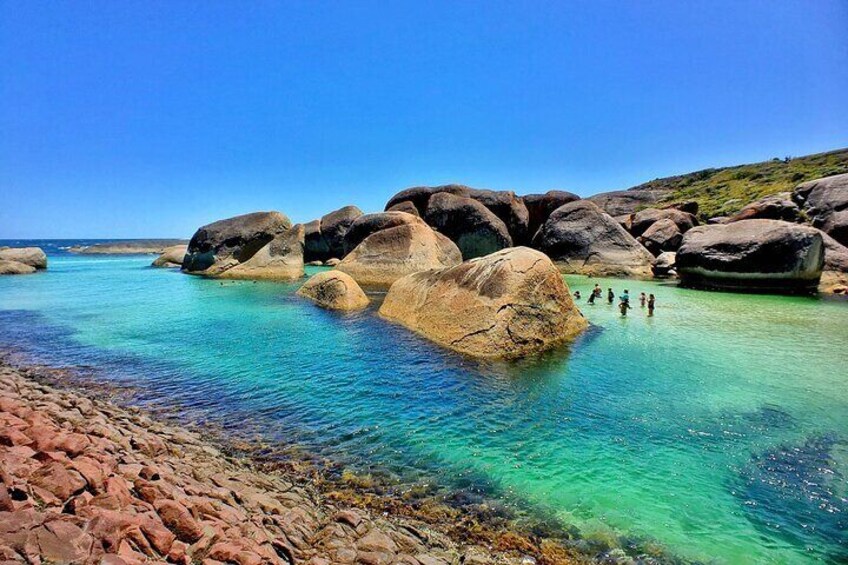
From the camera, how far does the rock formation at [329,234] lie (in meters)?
46.3

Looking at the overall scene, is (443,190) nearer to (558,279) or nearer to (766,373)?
(558,279)

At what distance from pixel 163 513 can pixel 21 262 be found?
5900 centimetres

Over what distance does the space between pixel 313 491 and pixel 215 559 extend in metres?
2.45

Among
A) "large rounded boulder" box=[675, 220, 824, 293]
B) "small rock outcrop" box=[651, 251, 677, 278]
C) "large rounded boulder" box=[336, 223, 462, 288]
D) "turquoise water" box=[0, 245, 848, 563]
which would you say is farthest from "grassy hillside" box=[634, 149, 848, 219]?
"turquoise water" box=[0, 245, 848, 563]

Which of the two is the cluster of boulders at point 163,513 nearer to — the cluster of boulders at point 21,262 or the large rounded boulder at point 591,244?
the large rounded boulder at point 591,244

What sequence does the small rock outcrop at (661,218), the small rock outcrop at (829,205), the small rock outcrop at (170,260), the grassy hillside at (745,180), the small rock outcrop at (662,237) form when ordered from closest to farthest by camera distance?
1. the small rock outcrop at (829,205)
2. the small rock outcrop at (662,237)
3. the small rock outcrop at (661,218)
4. the grassy hillside at (745,180)
5. the small rock outcrop at (170,260)

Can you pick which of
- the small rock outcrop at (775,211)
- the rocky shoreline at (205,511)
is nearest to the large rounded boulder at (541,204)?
the small rock outcrop at (775,211)

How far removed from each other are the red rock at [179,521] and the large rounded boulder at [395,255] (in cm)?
2515

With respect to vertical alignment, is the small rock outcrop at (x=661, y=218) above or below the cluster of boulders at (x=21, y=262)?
above

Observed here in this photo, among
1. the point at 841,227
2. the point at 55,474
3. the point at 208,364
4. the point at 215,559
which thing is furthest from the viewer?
the point at 841,227

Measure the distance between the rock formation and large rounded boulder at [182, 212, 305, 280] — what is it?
739 cm

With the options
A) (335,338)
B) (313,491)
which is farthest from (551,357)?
(313,491)

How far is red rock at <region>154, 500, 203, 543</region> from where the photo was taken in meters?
3.86

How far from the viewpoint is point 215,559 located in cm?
368
